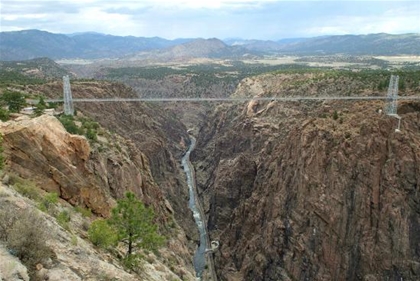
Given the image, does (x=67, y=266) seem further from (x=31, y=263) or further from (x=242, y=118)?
(x=242, y=118)

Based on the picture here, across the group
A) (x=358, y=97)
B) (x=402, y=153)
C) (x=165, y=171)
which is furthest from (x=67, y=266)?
(x=165, y=171)

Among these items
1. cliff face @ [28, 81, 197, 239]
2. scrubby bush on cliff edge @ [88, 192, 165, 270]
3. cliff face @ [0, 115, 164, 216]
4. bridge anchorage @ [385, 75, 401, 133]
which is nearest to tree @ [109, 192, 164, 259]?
scrubby bush on cliff edge @ [88, 192, 165, 270]

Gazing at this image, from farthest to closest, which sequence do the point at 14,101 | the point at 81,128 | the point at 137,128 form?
the point at 137,128 → the point at 81,128 → the point at 14,101

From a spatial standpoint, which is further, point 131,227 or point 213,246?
point 213,246

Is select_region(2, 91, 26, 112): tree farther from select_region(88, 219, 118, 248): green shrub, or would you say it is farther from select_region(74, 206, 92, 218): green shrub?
select_region(88, 219, 118, 248): green shrub

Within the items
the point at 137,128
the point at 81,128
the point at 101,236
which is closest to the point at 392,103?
the point at 81,128

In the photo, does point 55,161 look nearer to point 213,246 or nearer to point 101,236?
point 101,236

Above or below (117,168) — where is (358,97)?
above

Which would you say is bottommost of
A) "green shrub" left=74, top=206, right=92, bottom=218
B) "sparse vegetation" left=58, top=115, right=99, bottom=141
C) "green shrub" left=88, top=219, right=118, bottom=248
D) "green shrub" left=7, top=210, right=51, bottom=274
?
"green shrub" left=74, top=206, right=92, bottom=218
